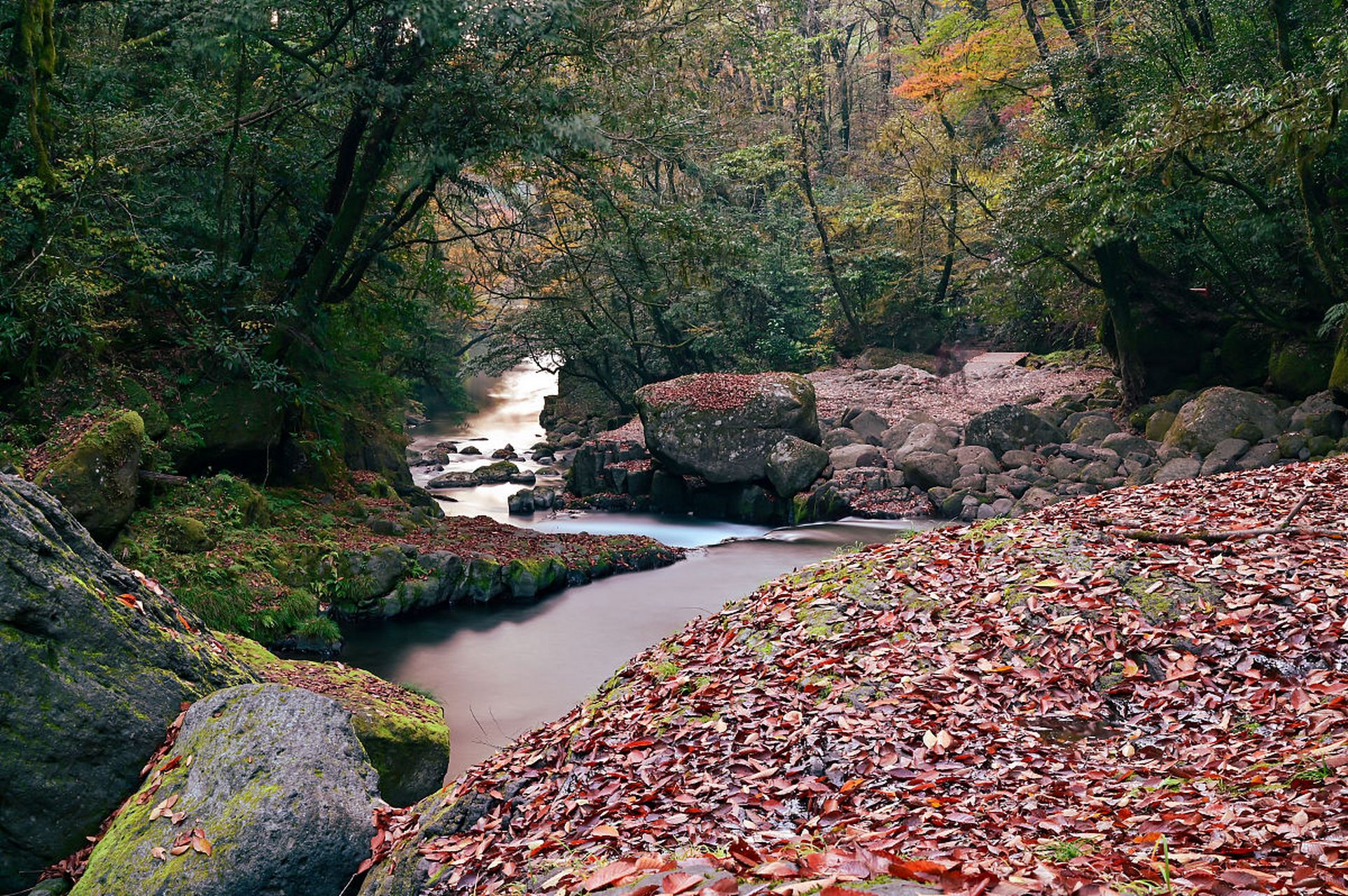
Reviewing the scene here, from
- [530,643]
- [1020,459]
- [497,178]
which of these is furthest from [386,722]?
[1020,459]

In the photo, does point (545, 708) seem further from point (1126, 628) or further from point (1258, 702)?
point (1258, 702)

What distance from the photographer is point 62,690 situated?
15.4 feet

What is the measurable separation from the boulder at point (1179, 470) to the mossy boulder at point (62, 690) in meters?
15.4

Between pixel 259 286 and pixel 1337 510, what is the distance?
44.9 ft

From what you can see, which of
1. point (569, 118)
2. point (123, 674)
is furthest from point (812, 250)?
point (123, 674)

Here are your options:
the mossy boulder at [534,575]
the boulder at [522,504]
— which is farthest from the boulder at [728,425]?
the mossy boulder at [534,575]

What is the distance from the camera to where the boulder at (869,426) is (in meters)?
21.2

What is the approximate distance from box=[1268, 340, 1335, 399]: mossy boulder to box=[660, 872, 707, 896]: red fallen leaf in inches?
681

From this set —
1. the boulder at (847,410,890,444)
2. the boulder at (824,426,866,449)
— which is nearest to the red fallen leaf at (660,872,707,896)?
the boulder at (824,426,866,449)

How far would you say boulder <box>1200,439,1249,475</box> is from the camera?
14993 mm

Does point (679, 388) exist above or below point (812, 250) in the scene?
below

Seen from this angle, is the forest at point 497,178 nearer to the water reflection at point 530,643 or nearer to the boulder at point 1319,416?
the boulder at point 1319,416

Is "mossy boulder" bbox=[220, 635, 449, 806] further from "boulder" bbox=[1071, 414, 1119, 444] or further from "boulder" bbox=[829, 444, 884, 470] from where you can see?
"boulder" bbox=[1071, 414, 1119, 444]

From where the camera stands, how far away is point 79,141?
35.6ft
